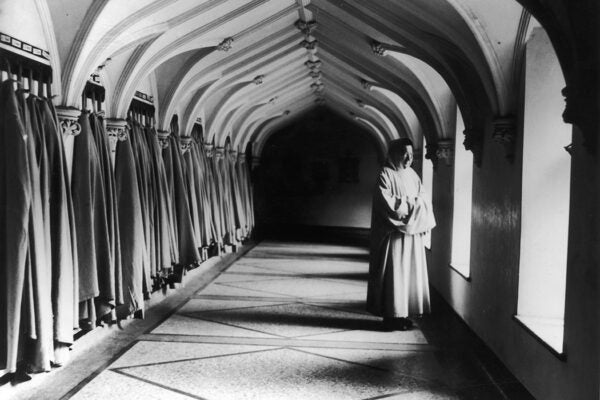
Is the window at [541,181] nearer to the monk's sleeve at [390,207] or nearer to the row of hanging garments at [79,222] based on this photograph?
the monk's sleeve at [390,207]

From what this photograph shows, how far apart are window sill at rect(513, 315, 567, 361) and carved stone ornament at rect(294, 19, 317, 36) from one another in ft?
14.3

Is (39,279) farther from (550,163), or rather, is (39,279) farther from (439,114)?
(439,114)

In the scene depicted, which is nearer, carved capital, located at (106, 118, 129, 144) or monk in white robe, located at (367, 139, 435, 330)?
monk in white robe, located at (367, 139, 435, 330)

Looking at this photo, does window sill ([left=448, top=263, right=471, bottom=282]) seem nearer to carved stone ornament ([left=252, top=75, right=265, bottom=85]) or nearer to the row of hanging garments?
the row of hanging garments

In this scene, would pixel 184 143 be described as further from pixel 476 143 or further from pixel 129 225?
pixel 476 143

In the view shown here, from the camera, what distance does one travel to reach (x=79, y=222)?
4453mm

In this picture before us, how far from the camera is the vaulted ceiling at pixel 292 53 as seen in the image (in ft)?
13.9

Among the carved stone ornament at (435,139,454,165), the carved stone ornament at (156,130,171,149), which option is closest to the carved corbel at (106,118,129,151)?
the carved stone ornament at (156,130,171,149)

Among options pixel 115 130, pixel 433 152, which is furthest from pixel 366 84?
pixel 115 130

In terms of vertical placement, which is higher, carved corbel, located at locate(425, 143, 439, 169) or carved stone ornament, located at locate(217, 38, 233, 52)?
carved stone ornament, located at locate(217, 38, 233, 52)

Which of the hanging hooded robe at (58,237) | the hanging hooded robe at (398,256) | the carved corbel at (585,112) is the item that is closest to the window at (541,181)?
the carved corbel at (585,112)

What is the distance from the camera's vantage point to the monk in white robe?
5215 mm

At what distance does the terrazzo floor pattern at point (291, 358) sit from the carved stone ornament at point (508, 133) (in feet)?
5.06

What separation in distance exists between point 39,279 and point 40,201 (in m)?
0.49
